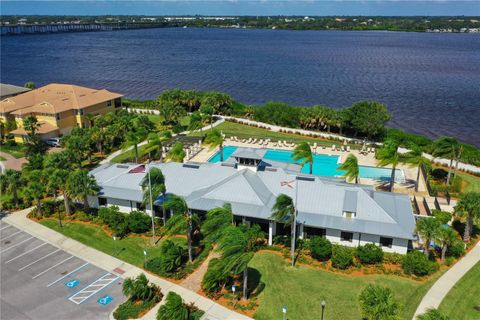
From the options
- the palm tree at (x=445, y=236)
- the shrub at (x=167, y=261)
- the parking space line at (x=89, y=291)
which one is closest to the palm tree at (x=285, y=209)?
the shrub at (x=167, y=261)

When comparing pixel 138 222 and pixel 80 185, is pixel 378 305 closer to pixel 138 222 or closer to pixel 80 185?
pixel 138 222

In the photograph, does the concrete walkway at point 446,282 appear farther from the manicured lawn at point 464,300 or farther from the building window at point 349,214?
the building window at point 349,214

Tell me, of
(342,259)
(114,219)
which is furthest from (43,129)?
(342,259)

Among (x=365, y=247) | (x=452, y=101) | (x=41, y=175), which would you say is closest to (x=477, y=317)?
(x=365, y=247)

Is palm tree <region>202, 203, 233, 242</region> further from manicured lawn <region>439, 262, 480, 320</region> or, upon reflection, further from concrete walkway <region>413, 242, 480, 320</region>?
manicured lawn <region>439, 262, 480, 320</region>

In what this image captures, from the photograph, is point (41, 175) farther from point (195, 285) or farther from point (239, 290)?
point (239, 290)
